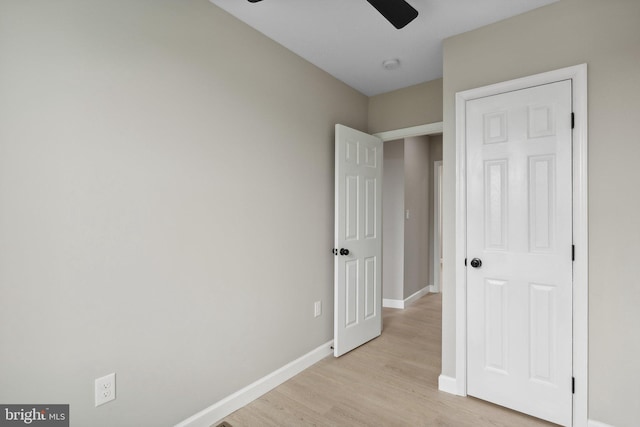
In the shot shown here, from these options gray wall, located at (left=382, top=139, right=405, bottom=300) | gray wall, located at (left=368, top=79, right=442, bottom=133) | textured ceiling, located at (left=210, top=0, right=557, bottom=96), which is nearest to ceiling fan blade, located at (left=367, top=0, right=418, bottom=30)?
textured ceiling, located at (left=210, top=0, right=557, bottom=96)

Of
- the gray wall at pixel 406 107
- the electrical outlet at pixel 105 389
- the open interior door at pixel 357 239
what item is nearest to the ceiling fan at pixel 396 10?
the open interior door at pixel 357 239

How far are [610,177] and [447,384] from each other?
167cm

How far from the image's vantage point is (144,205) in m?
1.58

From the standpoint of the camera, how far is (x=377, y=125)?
333 cm

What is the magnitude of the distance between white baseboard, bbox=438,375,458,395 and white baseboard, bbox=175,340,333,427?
987mm

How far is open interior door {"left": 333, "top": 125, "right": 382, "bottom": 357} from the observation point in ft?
8.96

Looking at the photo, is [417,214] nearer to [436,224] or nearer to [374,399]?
[436,224]

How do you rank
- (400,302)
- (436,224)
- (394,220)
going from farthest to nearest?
(436,224), (394,220), (400,302)

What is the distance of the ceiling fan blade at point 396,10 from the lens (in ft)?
4.75

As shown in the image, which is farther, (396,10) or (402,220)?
(402,220)

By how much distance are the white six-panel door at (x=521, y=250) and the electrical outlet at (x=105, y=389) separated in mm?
2144

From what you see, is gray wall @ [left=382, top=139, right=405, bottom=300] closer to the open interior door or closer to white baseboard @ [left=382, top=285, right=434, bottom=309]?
white baseboard @ [left=382, top=285, right=434, bottom=309]

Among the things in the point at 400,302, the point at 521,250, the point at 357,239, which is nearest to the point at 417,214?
the point at 400,302

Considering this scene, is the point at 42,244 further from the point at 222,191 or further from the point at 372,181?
the point at 372,181
